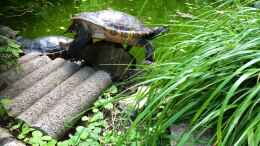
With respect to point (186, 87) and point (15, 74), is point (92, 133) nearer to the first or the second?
point (186, 87)

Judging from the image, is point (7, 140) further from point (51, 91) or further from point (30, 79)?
point (30, 79)

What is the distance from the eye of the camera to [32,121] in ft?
8.08

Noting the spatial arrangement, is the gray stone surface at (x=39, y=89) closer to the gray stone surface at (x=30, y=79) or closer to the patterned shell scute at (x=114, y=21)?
the gray stone surface at (x=30, y=79)

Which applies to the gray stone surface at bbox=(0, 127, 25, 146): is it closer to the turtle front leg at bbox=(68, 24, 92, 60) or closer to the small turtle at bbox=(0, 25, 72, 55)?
the turtle front leg at bbox=(68, 24, 92, 60)

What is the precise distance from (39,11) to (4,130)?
3.32m

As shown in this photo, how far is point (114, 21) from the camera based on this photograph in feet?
11.2

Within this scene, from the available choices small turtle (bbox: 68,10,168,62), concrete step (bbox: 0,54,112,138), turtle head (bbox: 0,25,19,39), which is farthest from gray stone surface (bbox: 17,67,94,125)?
turtle head (bbox: 0,25,19,39)

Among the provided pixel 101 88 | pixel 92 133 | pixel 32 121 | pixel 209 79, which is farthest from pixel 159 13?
pixel 209 79

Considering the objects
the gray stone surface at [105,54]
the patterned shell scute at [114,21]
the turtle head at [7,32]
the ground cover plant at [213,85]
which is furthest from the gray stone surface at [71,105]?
the ground cover plant at [213,85]

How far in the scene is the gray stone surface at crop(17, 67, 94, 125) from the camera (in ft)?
8.27

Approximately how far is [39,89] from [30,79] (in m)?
0.22

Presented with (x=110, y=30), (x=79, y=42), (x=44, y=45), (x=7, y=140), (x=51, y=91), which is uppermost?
(x=110, y=30)

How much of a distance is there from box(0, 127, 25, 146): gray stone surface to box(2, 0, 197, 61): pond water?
7.93 feet

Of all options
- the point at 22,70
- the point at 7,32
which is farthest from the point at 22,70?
the point at 7,32
